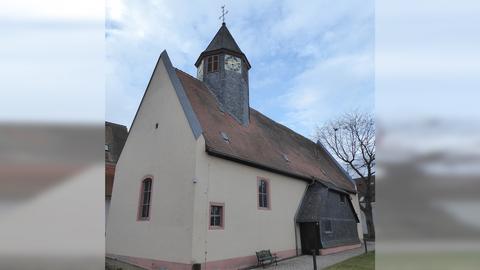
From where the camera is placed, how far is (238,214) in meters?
13.7

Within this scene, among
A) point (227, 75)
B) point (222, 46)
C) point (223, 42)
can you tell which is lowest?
point (227, 75)

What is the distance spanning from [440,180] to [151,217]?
1305 cm

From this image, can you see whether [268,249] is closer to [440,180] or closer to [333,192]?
[333,192]

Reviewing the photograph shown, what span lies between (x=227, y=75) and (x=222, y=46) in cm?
188

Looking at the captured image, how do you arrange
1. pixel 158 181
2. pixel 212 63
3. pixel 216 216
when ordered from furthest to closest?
pixel 212 63, pixel 158 181, pixel 216 216

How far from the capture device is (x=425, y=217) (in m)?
1.33

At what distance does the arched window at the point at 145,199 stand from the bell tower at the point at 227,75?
625 cm

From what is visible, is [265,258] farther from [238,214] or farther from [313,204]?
[313,204]

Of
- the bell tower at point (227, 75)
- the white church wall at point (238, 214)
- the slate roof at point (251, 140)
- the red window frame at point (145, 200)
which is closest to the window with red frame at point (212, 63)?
the bell tower at point (227, 75)

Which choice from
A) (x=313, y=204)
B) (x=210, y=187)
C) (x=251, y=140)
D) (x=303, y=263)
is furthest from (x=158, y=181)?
(x=313, y=204)

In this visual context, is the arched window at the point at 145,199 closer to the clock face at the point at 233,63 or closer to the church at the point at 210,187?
the church at the point at 210,187

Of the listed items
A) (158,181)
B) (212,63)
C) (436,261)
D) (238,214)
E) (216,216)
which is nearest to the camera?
(436,261)

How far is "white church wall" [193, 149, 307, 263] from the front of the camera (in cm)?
1224

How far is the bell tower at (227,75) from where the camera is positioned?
61.4ft
